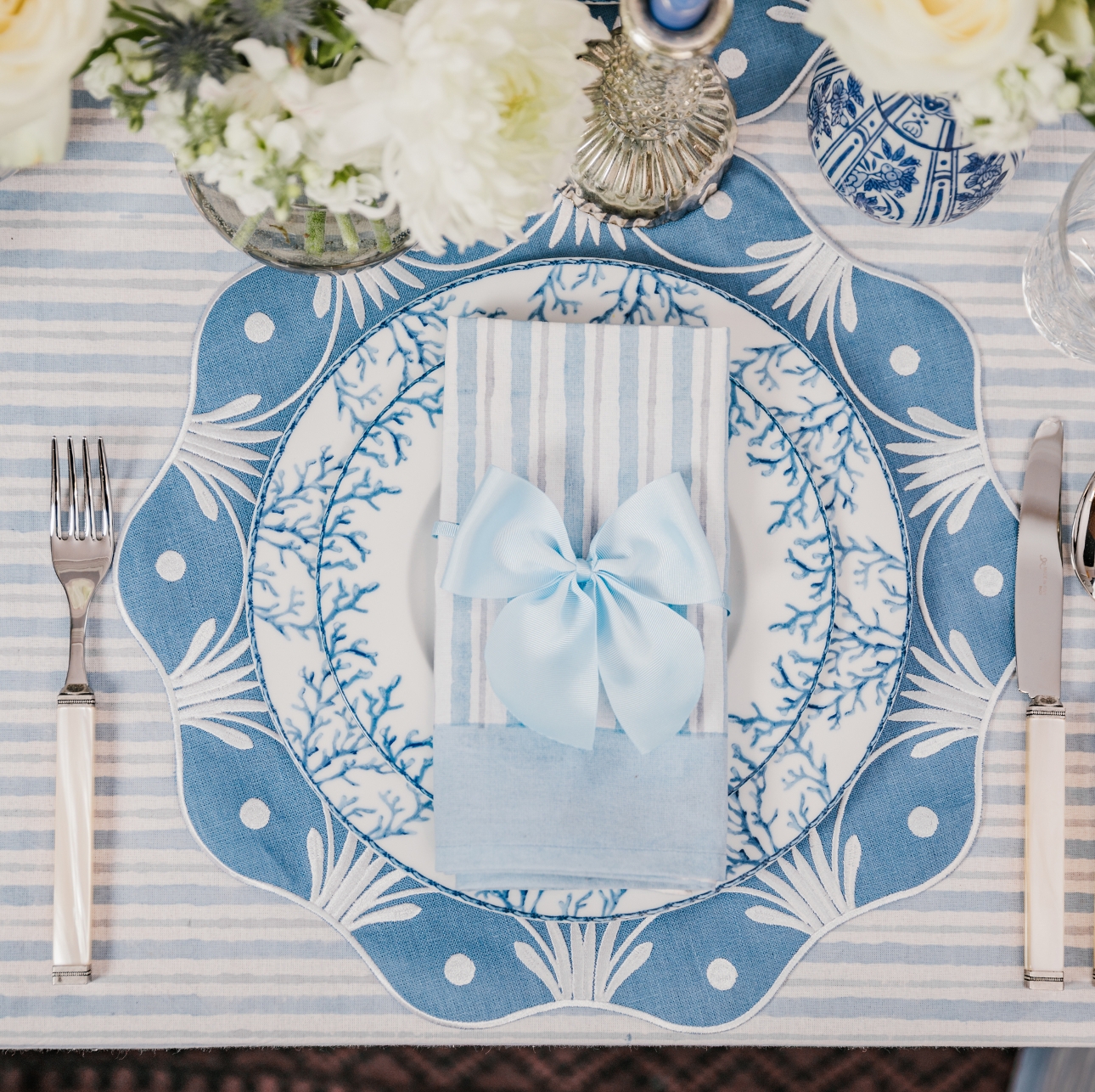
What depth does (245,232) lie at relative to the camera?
0.61m

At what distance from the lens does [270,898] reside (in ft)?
2.31

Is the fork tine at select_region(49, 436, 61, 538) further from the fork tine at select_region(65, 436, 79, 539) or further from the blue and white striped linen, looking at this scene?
the blue and white striped linen

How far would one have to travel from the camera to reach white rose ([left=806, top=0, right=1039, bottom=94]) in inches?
15.9

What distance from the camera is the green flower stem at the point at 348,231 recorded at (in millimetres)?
581

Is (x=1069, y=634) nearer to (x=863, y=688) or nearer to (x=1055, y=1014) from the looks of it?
(x=863, y=688)

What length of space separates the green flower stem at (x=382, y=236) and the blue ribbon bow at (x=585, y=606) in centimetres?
16

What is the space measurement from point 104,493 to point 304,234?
0.82ft

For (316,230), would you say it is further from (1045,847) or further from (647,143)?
(1045,847)

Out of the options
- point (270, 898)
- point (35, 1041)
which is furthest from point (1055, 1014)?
point (35, 1041)

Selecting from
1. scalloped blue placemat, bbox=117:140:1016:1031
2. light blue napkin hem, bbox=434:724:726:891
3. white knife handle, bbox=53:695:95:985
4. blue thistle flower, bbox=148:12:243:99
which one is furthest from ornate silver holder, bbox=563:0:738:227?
white knife handle, bbox=53:695:95:985

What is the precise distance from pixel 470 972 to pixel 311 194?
0.55 meters

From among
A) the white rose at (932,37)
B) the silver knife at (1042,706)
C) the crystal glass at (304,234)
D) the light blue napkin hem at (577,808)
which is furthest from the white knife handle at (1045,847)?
the crystal glass at (304,234)

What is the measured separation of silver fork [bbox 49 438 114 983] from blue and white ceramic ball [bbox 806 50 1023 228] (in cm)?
58

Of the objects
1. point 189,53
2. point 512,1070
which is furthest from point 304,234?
point 512,1070
